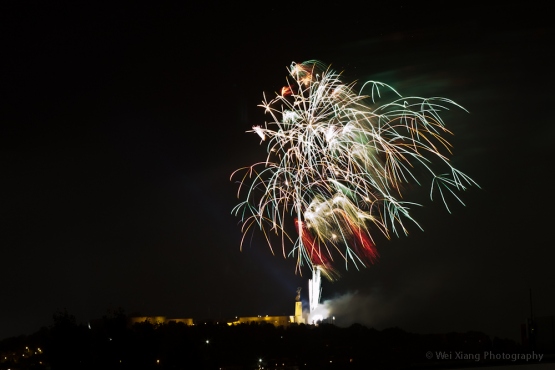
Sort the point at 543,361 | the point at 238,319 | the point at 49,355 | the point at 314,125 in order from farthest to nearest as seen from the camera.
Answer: the point at 238,319, the point at 49,355, the point at 314,125, the point at 543,361

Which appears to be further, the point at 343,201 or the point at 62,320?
the point at 62,320

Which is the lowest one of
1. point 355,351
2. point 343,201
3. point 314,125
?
point 355,351

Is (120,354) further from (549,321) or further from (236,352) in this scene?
(236,352)

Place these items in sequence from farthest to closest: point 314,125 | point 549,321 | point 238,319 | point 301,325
A: point 238,319, point 301,325, point 314,125, point 549,321

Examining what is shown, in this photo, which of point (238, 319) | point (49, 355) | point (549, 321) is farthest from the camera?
point (238, 319)

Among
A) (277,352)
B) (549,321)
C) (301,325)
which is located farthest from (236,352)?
(549,321)

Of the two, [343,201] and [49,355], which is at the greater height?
[343,201]

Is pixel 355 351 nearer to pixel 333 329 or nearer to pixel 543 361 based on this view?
pixel 333 329

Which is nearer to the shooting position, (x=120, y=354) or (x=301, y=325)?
(x=120, y=354)

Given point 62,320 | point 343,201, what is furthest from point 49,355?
point 343,201
